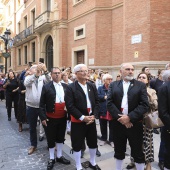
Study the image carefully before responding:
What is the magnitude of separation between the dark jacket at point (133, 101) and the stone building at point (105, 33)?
6.91 meters

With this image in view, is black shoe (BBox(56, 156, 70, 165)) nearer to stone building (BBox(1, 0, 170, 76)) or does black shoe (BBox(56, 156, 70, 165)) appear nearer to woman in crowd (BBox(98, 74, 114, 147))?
woman in crowd (BBox(98, 74, 114, 147))

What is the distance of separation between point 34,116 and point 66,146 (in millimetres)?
1085

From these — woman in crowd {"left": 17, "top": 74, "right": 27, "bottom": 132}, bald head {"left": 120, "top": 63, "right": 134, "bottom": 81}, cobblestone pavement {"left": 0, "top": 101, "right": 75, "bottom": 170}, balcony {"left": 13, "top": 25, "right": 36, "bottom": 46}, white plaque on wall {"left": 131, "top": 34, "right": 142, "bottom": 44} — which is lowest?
cobblestone pavement {"left": 0, "top": 101, "right": 75, "bottom": 170}

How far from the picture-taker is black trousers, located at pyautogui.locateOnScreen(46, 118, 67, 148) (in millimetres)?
4707

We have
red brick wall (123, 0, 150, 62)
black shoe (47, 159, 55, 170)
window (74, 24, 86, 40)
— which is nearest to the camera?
black shoe (47, 159, 55, 170)

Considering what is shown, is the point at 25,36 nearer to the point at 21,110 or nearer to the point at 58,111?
the point at 21,110

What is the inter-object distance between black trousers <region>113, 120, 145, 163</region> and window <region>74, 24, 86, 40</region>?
1234cm

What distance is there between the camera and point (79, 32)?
16.7 m

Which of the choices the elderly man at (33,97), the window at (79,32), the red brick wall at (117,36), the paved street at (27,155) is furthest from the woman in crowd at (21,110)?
the window at (79,32)

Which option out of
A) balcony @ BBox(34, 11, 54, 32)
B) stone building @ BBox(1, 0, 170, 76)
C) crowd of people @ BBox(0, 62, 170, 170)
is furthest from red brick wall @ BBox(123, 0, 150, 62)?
balcony @ BBox(34, 11, 54, 32)

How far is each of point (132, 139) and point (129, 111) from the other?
0.44 metres

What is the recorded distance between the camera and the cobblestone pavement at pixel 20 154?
471cm

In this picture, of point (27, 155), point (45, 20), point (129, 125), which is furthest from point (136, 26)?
point (45, 20)

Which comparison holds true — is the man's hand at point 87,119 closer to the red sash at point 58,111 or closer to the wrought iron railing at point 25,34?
the red sash at point 58,111
